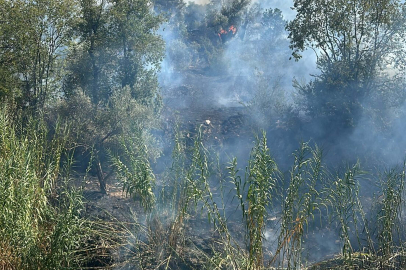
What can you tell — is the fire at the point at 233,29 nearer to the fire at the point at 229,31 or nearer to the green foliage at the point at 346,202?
the fire at the point at 229,31

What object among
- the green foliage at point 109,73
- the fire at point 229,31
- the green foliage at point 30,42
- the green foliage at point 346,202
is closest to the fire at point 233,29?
the fire at point 229,31

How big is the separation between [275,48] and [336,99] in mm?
11922

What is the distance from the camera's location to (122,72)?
14.2 m

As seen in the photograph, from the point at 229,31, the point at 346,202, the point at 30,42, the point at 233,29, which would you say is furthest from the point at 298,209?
the point at 233,29

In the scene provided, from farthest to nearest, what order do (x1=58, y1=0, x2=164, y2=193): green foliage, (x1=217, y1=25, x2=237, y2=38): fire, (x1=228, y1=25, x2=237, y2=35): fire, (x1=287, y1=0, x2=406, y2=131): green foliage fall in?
(x1=228, y1=25, x2=237, y2=35): fire → (x1=217, y1=25, x2=237, y2=38): fire → (x1=287, y1=0, x2=406, y2=131): green foliage → (x1=58, y1=0, x2=164, y2=193): green foliage

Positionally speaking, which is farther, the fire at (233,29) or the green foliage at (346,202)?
the fire at (233,29)

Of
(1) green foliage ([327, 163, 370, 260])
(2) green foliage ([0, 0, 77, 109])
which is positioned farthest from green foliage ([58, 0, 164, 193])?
(1) green foliage ([327, 163, 370, 260])

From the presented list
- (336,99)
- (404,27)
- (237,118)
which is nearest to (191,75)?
(237,118)

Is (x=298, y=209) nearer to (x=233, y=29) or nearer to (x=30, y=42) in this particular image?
(x=30, y=42)

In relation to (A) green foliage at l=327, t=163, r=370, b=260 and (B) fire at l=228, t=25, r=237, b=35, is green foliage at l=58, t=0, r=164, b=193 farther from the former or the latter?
(B) fire at l=228, t=25, r=237, b=35

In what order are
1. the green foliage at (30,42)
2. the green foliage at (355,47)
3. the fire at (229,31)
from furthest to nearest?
the fire at (229,31) < the green foliage at (355,47) < the green foliage at (30,42)

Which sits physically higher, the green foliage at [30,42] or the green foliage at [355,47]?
the green foliage at [355,47]

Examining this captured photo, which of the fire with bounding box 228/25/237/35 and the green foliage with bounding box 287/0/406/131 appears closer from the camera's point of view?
the green foliage with bounding box 287/0/406/131

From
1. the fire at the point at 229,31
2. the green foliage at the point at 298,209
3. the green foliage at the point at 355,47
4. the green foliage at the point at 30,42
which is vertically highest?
the fire at the point at 229,31
